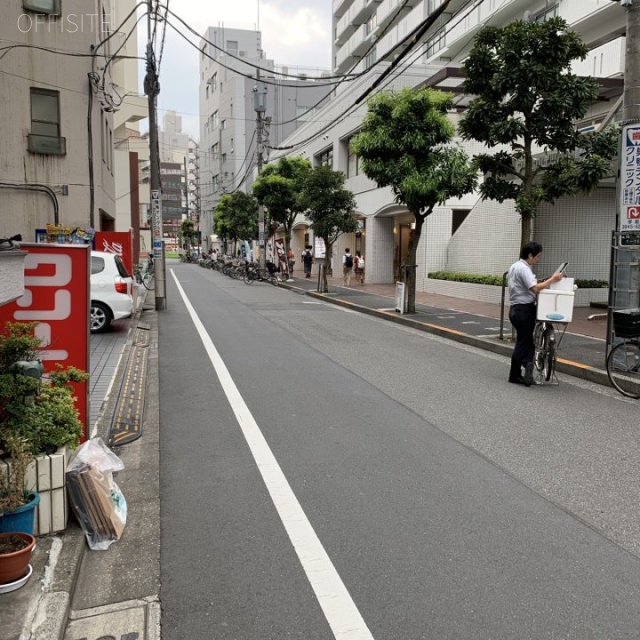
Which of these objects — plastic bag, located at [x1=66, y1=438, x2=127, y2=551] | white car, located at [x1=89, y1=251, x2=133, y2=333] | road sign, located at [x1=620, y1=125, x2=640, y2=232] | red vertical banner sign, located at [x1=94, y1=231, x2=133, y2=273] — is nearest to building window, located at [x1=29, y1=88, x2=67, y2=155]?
red vertical banner sign, located at [x1=94, y1=231, x2=133, y2=273]

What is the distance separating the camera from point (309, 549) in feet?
12.1

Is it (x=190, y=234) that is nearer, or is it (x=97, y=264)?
(x=97, y=264)

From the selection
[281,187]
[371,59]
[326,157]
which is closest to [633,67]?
[281,187]

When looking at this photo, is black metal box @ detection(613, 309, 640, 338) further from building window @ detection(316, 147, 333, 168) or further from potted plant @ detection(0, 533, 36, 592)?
building window @ detection(316, 147, 333, 168)

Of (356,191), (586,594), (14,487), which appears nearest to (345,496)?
(586,594)

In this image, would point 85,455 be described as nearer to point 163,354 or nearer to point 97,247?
point 163,354

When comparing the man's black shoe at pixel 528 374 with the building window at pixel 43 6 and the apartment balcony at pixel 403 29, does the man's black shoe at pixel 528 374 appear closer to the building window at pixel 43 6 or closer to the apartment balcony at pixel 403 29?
the building window at pixel 43 6

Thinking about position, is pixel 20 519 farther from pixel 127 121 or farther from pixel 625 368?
pixel 127 121

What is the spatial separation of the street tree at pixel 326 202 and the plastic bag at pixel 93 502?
1957 centimetres

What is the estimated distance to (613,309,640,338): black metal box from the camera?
7.86m

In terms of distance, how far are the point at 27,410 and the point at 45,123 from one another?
54.9 feet

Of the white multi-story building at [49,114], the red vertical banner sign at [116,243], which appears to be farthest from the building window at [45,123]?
the red vertical banner sign at [116,243]

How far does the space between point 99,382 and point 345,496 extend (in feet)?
15.9

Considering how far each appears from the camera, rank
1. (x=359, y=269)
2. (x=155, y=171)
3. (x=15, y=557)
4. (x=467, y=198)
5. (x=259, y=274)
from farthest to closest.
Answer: (x=259, y=274), (x=359, y=269), (x=467, y=198), (x=155, y=171), (x=15, y=557)
